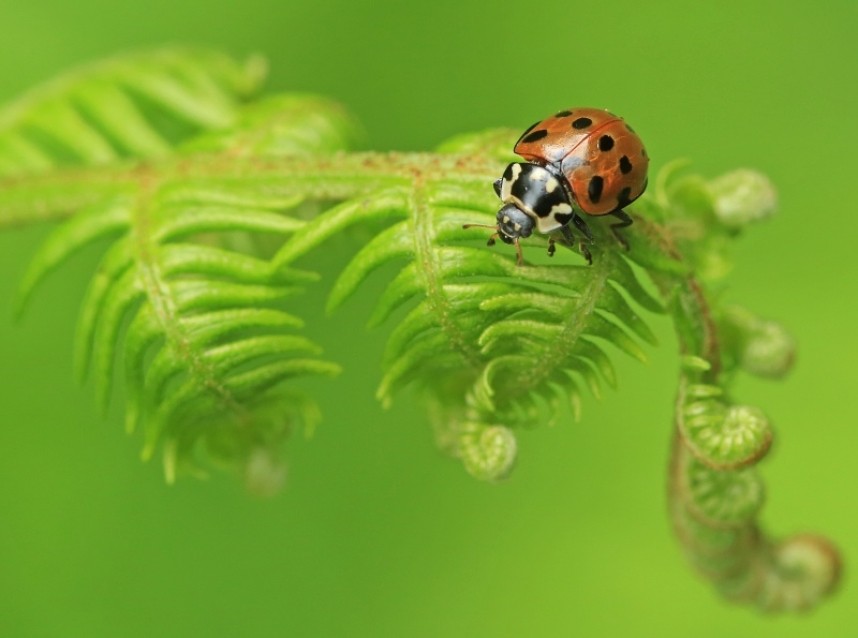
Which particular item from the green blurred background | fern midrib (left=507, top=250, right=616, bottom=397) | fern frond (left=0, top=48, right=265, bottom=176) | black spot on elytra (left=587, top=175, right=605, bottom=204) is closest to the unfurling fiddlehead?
fern midrib (left=507, top=250, right=616, bottom=397)

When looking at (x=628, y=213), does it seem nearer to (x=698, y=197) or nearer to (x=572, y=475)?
(x=698, y=197)

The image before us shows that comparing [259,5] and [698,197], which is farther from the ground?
[259,5]

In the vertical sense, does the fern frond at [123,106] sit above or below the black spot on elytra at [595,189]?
above

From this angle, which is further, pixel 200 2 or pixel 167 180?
pixel 200 2

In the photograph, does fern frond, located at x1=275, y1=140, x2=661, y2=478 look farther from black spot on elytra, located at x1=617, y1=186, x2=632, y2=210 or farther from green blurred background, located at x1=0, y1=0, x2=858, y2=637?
green blurred background, located at x1=0, y1=0, x2=858, y2=637

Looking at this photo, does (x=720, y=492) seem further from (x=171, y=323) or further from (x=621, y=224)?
(x=171, y=323)

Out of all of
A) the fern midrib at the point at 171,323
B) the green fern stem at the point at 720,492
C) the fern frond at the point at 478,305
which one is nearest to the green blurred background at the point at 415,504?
the green fern stem at the point at 720,492

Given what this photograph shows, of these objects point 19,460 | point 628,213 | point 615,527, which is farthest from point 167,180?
point 615,527

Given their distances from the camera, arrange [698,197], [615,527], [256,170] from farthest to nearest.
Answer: [615,527] → [256,170] → [698,197]

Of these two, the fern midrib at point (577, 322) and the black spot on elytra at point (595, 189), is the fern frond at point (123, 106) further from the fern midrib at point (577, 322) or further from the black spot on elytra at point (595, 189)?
the fern midrib at point (577, 322)
